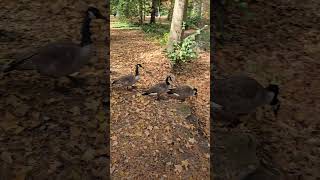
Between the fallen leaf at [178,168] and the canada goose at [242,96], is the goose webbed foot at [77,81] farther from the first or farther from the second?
the fallen leaf at [178,168]

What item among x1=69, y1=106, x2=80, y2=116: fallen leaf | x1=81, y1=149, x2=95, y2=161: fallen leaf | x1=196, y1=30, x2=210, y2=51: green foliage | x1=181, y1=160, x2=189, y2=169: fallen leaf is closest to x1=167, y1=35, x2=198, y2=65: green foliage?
x1=196, y1=30, x2=210, y2=51: green foliage

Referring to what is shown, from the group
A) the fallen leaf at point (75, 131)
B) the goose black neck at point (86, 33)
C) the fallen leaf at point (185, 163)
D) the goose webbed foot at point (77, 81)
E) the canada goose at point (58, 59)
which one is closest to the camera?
the fallen leaf at point (75, 131)

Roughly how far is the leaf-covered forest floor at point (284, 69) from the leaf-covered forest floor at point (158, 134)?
216 centimetres

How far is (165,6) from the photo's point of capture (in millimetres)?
38625

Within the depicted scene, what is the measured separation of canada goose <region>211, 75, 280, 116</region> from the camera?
391 cm

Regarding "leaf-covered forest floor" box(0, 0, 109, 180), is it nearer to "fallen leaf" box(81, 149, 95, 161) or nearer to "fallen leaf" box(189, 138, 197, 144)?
"fallen leaf" box(81, 149, 95, 161)

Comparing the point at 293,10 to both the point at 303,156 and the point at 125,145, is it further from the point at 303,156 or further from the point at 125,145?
the point at 125,145

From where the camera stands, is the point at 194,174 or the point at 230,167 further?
the point at 194,174

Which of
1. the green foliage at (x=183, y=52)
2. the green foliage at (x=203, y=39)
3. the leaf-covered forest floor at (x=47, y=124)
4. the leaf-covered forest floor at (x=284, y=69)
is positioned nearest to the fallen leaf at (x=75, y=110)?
the leaf-covered forest floor at (x=47, y=124)

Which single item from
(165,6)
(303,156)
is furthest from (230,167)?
(165,6)

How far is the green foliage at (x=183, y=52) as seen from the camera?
1138 centimetres

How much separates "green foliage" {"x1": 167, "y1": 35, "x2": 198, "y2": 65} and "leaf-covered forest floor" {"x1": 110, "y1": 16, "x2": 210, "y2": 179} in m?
1.01

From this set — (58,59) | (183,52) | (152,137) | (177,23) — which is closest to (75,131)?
(58,59)

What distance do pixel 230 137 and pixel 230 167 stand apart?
1.20ft
